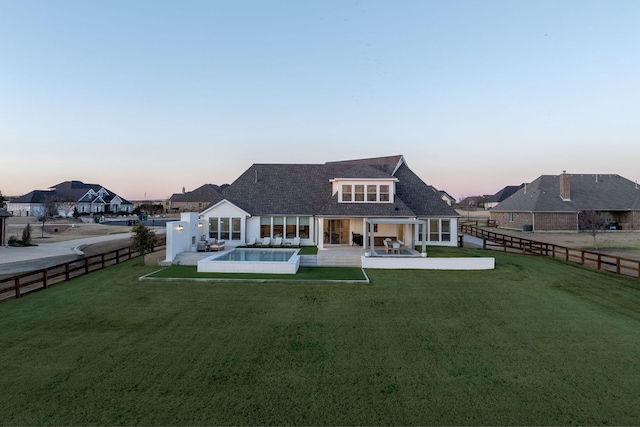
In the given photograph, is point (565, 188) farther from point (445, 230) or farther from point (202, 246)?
point (202, 246)

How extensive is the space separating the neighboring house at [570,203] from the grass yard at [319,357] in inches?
1242

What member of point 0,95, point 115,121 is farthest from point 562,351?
point 0,95

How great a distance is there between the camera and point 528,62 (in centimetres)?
2183

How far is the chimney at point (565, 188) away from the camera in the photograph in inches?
1516

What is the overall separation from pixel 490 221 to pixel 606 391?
45701 millimetres

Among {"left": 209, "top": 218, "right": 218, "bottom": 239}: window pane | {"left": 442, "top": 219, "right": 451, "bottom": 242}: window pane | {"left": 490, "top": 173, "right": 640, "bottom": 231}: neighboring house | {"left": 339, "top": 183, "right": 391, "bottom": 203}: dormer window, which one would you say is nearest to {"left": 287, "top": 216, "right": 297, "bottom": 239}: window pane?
{"left": 339, "top": 183, "right": 391, "bottom": 203}: dormer window

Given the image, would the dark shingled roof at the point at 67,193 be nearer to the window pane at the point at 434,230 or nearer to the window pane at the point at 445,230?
the window pane at the point at 434,230

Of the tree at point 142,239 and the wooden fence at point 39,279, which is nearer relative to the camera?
the wooden fence at point 39,279

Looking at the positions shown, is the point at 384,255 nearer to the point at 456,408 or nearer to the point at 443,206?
the point at 443,206

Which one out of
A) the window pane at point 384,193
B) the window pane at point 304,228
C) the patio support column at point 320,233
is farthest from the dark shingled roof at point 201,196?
the window pane at point 384,193

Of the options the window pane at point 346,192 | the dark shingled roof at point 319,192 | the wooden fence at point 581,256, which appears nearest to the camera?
the wooden fence at point 581,256

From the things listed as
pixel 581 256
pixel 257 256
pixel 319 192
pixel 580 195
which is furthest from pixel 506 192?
pixel 257 256

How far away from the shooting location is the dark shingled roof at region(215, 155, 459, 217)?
20.4 metres

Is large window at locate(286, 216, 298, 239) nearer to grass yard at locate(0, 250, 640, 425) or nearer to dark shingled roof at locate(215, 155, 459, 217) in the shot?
dark shingled roof at locate(215, 155, 459, 217)
